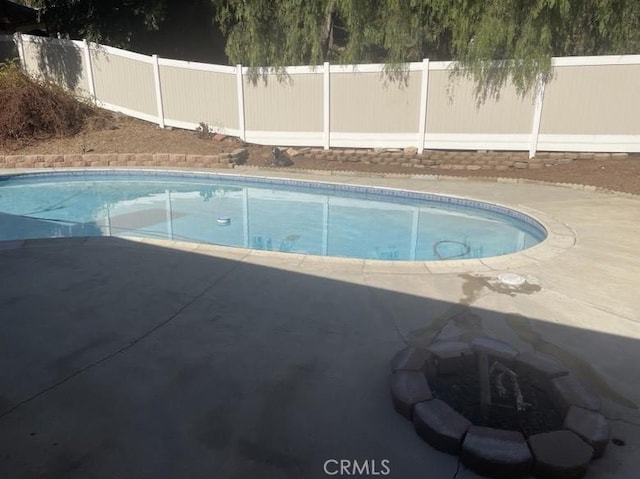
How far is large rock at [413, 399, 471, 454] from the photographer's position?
2656 mm

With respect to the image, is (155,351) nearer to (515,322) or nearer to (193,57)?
(515,322)

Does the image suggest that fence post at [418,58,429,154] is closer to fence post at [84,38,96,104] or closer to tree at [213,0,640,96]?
tree at [213,0,640,96]

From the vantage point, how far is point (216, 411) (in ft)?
9.91

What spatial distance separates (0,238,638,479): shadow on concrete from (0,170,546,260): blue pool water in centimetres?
302

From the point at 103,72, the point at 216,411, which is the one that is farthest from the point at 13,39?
the point at 216,411

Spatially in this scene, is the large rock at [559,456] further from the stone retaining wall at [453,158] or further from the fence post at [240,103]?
the fence post at [240,103]

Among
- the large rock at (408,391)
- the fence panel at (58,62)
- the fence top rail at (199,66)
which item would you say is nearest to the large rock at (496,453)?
the large rock at (408,391)

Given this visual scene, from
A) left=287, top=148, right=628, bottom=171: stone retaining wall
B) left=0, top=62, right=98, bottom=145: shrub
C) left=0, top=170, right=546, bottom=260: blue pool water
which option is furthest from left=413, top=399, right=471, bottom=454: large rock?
left=0, top=62, right=98, bottom=145: shrub

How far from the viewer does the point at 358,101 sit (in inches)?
480

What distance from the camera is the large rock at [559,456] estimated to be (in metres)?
2.43

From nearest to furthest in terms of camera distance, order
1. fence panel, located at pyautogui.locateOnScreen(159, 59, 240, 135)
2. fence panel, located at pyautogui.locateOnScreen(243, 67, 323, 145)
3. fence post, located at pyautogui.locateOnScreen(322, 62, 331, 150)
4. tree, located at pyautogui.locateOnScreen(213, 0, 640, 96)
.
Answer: tree, located at pyautogui.locateOnScreen(213, 0, 640, 96) → fence post, located at pyautogui.locateOnScreen(322, 62, 331, 150) → fence panel, located at pyautogui.locateOnScreen(243, 67, 323, 145) → fence panel, located at pyautogui.locateOnScreen(159, 59, 240, 135)

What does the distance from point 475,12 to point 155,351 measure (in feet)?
34.2

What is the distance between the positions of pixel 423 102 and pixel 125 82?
8990mm

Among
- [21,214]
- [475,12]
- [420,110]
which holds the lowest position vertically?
[21,214]
